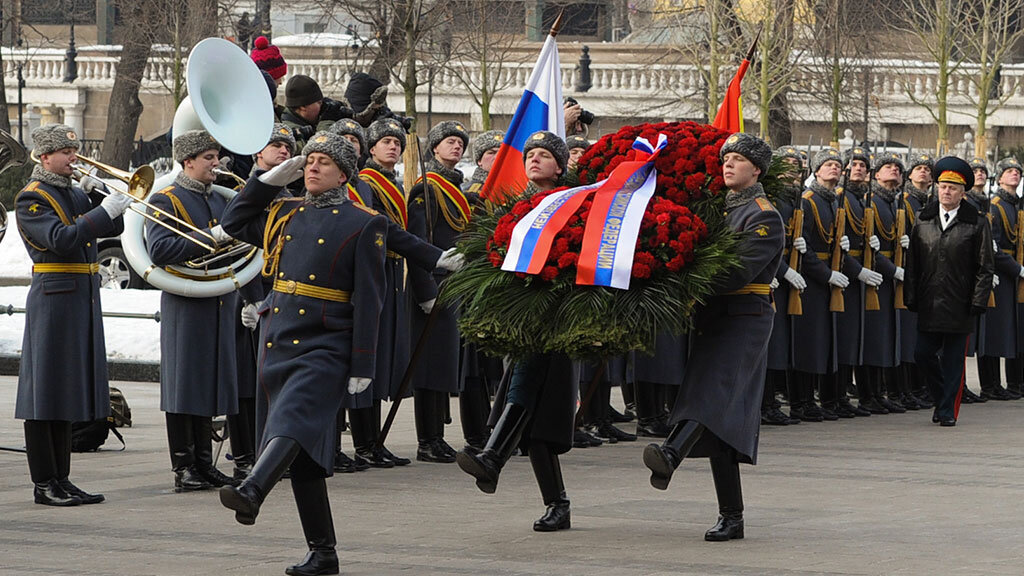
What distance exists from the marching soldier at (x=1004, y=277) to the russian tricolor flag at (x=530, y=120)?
6572 mm

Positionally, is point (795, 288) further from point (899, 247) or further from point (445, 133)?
point (445, 133)

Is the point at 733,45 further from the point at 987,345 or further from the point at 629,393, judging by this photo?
the point at 629,393

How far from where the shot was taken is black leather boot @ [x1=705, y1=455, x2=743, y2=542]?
8.53 metres

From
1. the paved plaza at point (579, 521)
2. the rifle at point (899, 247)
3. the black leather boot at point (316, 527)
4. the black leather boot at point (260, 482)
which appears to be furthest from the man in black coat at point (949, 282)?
the black leather boot at point (260, 482)

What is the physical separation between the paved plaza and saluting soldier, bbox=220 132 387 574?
16.5 inches

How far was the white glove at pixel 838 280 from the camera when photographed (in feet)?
47.6

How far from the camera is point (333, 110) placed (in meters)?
11.8

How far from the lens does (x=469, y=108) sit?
3956cm

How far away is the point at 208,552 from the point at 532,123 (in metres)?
3.82

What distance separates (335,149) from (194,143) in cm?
210

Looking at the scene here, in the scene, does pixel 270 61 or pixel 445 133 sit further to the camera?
pixel 270 61

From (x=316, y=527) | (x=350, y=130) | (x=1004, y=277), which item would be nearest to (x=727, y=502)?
(x=316, y=527)

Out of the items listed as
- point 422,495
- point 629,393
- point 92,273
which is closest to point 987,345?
point 629,393

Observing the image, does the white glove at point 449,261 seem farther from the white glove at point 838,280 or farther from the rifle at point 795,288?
the white glove at point 838,280
